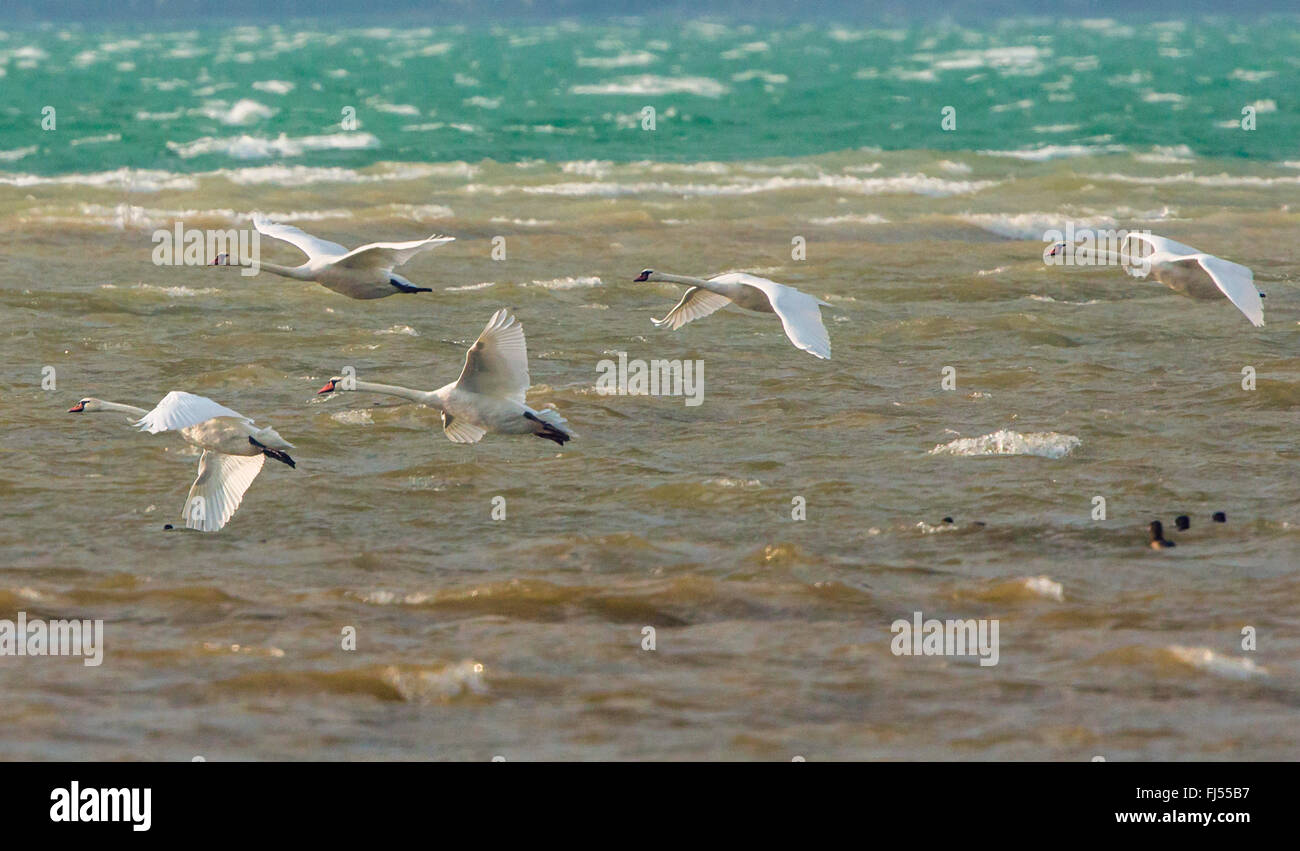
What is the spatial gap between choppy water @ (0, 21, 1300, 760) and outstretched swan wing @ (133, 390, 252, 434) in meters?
1.10

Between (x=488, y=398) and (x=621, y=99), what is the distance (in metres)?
58.2

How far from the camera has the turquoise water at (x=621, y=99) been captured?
5091 centimetres

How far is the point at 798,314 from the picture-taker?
48.0 feet

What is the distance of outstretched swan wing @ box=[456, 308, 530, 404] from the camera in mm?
13250

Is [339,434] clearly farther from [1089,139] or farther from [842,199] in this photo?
[1089,139]

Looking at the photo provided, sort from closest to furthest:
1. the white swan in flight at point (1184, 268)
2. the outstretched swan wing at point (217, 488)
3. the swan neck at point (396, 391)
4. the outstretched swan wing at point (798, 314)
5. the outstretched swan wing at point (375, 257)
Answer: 1. the outstretched swan wing at point (217, 488)
2. the swan neck at point (396, 391)
3. the outstretched swan wing at point (798, 314)
4. the outstretched swan wing at point (375, 257)
5. the white swan in flight at point (1184, 268)

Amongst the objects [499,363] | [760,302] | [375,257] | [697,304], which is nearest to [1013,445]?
[760,302]

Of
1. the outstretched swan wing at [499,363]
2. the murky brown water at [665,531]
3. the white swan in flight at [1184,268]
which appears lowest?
the murky brown water at [665,531]

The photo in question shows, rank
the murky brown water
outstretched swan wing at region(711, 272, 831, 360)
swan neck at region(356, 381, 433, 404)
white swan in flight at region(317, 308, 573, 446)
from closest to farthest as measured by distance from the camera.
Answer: the murky brown water
white swan in flight at region(317, 308, 573, 446)
swan neck at region(356, 381, 433, 404)
outstretched swan wing at region(711, 272, 831, 360)

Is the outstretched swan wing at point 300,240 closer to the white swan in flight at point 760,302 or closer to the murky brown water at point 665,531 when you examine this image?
the murky brown water at point 665,531

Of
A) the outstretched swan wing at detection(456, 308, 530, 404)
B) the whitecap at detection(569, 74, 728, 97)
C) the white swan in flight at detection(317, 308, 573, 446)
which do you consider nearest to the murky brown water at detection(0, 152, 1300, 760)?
the white swan in flight at detection(317, 308, 573, 446)

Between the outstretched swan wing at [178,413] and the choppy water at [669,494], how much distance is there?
1.10 metres

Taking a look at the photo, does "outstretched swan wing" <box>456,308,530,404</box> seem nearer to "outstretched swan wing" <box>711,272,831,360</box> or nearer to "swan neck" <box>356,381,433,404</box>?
"swan neck" <box>356,381,433,404</box>

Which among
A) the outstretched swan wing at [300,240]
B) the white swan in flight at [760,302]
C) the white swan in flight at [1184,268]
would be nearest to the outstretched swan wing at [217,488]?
the outstretched swan wing at [300,240]
